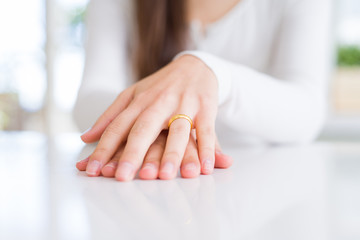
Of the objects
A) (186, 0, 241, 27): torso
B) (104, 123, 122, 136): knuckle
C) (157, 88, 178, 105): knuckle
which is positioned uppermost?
(186, 0, 241, 27): torso

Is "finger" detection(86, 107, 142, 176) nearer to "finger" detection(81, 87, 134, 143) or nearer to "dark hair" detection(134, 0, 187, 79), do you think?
"finger" detection(81, 87, 134, 143)

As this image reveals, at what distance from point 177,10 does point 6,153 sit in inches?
28.1

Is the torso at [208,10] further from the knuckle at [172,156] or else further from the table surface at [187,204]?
the knuckle at [172,156]

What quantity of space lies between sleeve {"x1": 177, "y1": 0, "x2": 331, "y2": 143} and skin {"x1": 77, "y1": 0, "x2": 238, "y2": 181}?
87 mm

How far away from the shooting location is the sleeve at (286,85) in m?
0.81

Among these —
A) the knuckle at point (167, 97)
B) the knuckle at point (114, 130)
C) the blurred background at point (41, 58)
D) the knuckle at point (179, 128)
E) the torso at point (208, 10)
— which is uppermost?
the torso at point (208, 10)

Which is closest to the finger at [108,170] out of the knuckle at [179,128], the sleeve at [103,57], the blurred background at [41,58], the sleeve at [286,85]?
the knuckle at [179,128]

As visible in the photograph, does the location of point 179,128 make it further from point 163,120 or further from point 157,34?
point 157,34

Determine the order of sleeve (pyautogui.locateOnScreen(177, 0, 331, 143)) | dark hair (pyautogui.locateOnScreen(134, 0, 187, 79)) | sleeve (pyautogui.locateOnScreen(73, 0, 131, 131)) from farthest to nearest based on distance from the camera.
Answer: dark hair (pyautogui.locateOnScreen(134, 0, 187, 79)) < sleeve (pyautogui.locateOnScreen(73, 0, 131, 131)) < sleeve (pyautogui.locateOnScreen(177, 0, 331, 143))

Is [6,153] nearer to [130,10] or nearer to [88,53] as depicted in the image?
[88,53]

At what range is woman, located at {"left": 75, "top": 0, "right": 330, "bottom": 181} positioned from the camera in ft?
1.78

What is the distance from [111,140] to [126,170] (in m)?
0.08

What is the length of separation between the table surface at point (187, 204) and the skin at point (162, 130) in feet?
0.07

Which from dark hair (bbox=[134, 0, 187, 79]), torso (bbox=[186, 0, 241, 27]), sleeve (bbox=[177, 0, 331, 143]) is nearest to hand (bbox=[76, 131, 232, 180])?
sleeve (bbox=[177, 0, 331, 143])
